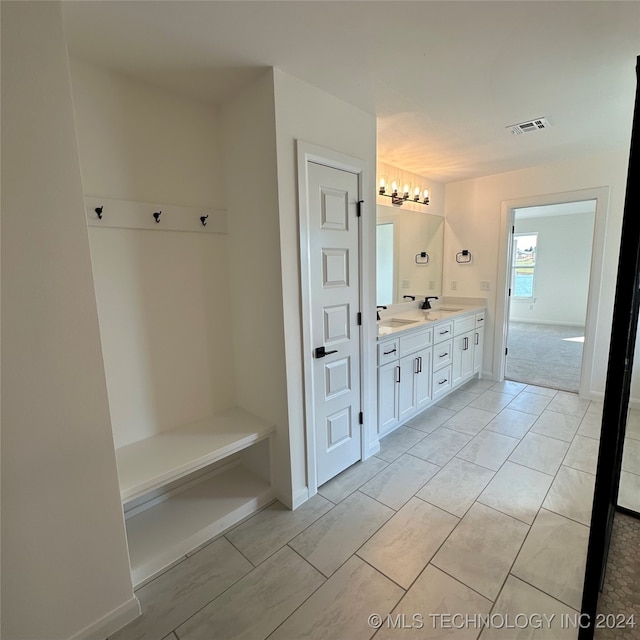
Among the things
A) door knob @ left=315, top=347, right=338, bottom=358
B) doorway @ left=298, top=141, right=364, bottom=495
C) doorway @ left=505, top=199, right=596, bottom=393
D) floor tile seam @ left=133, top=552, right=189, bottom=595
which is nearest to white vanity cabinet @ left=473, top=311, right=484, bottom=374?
doorway @ left=505, top=199, right=596, bottom=393

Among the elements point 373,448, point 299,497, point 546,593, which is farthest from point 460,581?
point 373,448

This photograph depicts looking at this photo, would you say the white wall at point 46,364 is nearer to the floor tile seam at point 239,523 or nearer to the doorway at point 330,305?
the floor tile seam at point 239,523

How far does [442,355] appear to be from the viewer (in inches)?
132

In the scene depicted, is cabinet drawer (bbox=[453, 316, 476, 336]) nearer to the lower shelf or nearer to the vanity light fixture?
the vanity light fixture

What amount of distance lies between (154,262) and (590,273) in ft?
12.7

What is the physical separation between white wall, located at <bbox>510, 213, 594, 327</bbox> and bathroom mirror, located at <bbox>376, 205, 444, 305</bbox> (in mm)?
5006

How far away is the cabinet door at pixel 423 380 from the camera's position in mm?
3033

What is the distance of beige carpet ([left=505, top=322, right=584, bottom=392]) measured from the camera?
4.13 m

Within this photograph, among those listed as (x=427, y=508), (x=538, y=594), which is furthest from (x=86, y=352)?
(x=538, y=594)

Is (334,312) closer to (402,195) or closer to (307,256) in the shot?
(307,256)

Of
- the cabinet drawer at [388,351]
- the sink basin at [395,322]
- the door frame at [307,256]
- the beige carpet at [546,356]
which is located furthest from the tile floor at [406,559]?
the beige carpet at [546,356]

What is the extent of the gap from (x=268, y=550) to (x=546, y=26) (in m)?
2.80

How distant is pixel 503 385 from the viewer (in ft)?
13.0

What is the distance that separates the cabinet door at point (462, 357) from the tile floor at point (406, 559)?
1119 mm
